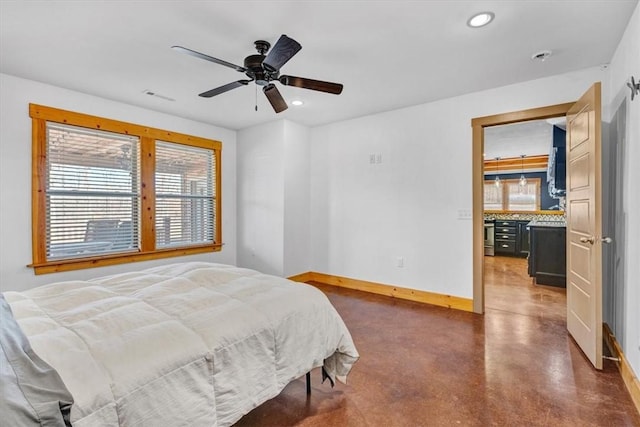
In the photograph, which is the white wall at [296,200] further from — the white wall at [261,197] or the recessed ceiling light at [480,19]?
the recessed ceiling light at [480,19]

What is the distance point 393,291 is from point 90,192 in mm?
3904

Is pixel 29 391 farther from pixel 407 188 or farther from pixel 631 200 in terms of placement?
pixel 407 188

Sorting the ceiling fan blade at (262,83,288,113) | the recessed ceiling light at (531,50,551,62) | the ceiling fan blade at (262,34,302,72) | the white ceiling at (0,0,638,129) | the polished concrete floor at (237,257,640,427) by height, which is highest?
the white ceiling at (0,0,638,129)

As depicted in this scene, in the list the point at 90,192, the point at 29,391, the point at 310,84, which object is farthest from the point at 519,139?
the point at 29,391

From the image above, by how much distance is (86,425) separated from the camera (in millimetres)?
947

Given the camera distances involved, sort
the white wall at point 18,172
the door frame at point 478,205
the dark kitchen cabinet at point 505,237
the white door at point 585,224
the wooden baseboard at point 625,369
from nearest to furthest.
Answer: the wooden baseboard at point 625,369 → the white door at point 585,224 → the white wall at point 18,172 → the door frame at point 478,205 → the dark kitchen cabinet at point 505,237

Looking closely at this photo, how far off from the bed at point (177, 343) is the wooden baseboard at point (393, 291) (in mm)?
2201

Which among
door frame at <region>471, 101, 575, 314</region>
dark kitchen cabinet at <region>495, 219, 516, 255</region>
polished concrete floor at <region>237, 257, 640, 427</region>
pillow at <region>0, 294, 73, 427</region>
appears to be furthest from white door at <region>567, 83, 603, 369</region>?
dark kitchen cabinet at <region>495, 219, 516, 255</region>

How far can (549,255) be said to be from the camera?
460cm

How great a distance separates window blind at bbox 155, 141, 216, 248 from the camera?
427 centimetres

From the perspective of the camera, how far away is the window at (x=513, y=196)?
8.38 metres

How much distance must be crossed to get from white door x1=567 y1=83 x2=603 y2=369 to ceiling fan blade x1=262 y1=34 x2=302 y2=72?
7.41ft

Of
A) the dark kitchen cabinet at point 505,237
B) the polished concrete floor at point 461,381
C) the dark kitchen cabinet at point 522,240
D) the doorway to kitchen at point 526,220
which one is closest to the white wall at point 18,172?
the polished concrete floor at point 461,381

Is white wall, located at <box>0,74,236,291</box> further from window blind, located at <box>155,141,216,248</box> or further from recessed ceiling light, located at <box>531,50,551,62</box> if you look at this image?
recessed ceiling light, located at <box>531,50,551,62</box>
